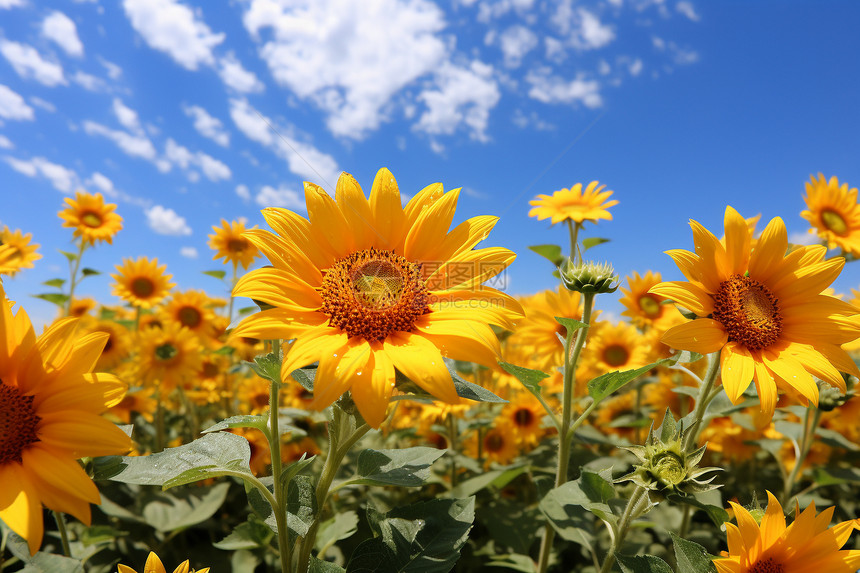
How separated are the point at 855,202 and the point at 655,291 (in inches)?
150

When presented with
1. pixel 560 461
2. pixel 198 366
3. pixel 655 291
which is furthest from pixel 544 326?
pixel 198 366

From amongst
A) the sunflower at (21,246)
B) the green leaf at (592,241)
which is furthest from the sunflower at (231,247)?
the green leaf at (592,241)

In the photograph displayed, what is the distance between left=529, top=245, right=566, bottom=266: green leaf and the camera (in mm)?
2938

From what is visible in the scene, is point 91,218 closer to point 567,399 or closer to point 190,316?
point 190,316

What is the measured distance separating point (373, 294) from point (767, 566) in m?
1.50

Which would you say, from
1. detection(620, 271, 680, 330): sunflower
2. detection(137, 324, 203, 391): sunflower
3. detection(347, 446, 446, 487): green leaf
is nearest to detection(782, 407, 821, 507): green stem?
detection(620, 271, 680, 330): sunflower

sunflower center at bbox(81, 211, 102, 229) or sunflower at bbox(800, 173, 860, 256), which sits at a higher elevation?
sunflower at bbox(800, 173, 860, 256)

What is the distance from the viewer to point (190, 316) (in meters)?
4.89

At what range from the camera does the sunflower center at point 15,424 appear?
1228mm

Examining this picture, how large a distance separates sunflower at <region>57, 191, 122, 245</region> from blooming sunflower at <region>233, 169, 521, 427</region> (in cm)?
454

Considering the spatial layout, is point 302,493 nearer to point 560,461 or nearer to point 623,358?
point 560,461

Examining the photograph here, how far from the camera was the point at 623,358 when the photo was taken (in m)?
3.96

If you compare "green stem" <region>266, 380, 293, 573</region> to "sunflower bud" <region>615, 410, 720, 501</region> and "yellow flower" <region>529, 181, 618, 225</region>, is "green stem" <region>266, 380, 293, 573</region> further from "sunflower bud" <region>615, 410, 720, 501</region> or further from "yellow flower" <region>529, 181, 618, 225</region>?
"yellow flower" <region>529, 181, 618, 225</region>

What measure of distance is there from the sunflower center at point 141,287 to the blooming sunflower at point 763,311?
16.2 feet
